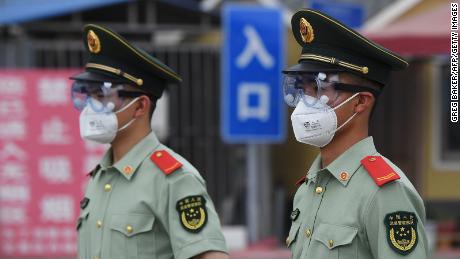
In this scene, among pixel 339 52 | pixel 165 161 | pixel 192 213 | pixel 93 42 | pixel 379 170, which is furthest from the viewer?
pixel 93 42

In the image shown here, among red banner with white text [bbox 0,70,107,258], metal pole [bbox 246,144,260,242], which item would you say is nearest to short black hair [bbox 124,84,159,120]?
red banner with white text [bbox 0,70,107,258]

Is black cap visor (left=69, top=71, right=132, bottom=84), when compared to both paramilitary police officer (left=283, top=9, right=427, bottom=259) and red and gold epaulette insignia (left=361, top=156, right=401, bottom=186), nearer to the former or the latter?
paramilitary police officer (left=283, top=9, right=427, bottom=259)

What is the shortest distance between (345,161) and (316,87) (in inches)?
10.7

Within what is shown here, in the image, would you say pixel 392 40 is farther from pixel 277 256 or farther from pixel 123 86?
pixel 123 86

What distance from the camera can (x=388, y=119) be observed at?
37.3 feet

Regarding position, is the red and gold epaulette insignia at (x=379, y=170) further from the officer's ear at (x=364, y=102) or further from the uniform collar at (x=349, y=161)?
the officer's ear at (x=364, y=102)

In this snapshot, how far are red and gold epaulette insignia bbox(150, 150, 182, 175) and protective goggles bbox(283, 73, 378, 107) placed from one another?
65 cm

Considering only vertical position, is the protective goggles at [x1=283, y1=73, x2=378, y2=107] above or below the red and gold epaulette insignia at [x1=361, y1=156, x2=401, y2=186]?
above

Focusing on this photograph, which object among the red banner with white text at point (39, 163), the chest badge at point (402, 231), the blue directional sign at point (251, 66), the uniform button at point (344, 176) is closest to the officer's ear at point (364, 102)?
the uniform button at point (344, 176)

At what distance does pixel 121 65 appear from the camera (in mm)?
3650

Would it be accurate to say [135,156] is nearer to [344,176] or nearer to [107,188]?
[107,188]

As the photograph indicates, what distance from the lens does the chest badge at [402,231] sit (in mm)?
2658

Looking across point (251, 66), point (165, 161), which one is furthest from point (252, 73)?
point (165, 161)

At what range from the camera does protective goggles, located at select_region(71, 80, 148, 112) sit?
142 inches
